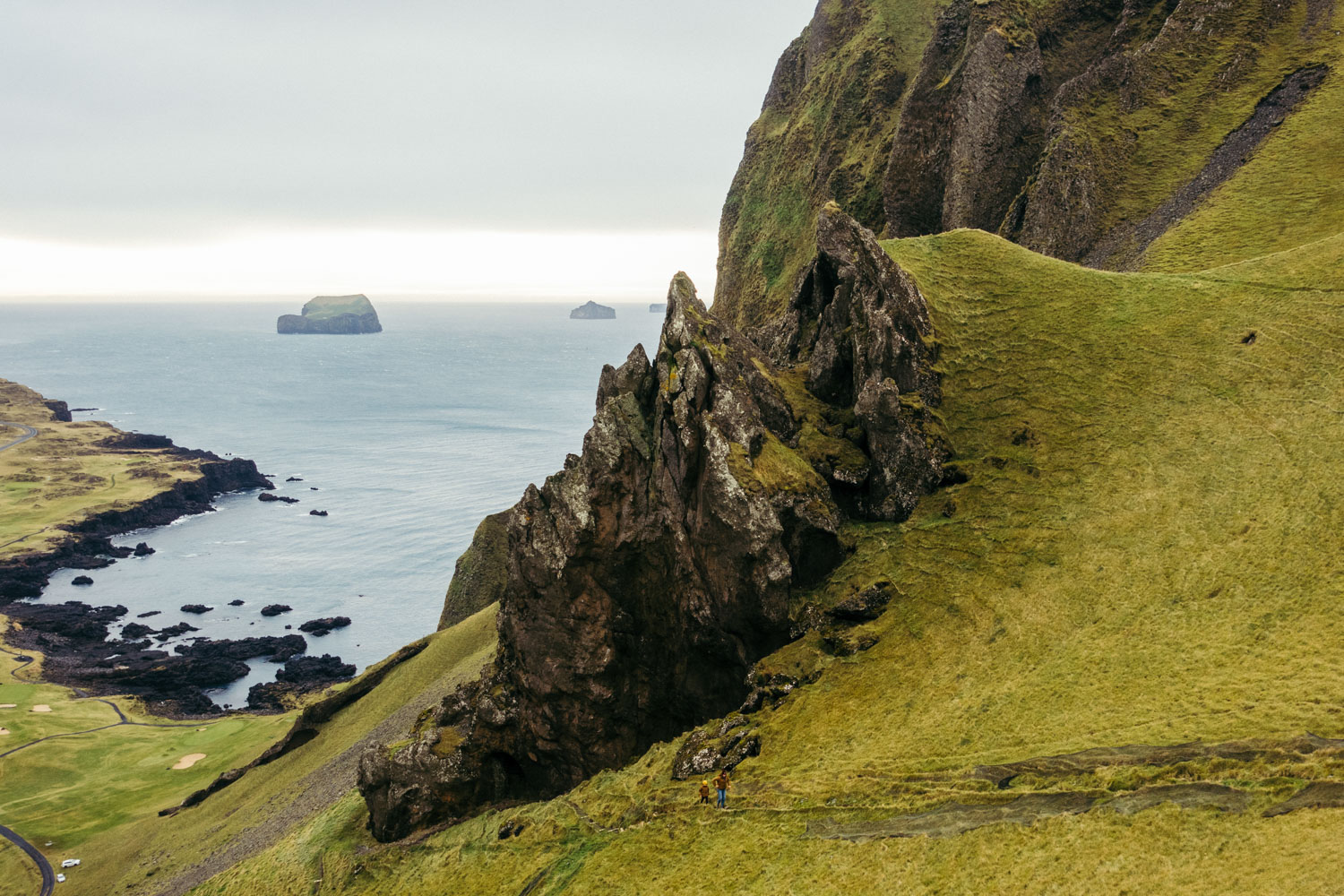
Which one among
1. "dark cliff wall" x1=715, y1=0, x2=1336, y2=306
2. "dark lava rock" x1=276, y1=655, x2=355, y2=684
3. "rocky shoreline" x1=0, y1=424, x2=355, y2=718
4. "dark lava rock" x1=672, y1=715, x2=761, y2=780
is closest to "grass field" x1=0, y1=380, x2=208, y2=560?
"rocky shoreline" x1=0, y1=424, x2=355, y2=718

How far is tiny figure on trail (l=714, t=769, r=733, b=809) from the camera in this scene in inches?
1357

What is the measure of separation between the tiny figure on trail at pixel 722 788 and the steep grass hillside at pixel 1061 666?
1.80ft

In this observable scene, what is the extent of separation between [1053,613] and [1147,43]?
83263mm

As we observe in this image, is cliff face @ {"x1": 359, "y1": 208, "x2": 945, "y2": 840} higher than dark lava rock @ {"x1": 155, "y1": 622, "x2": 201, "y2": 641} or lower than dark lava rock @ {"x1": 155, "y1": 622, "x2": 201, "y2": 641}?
higher

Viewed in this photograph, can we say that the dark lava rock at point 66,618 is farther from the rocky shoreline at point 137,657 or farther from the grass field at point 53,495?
the grass field at point 53,495

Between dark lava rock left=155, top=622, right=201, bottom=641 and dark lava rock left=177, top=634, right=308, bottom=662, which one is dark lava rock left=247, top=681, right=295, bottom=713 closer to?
dark lava rock left=177, top=634, right=308, bottom=662

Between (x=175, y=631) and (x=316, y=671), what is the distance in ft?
102

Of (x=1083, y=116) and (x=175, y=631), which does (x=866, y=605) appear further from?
(x=175, y=631)

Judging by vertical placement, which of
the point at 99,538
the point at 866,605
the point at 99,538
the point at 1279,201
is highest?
the point at 1279,201

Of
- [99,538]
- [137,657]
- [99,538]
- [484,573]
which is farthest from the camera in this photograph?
[99,538]

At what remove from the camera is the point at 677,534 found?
1827 inches

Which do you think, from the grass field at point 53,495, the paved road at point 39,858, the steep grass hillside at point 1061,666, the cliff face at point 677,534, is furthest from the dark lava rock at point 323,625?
the cliff face at point 677,534

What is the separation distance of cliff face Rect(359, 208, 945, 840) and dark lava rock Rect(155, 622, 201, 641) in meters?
91.6

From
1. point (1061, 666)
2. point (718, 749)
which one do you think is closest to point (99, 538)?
point (718, 749)
